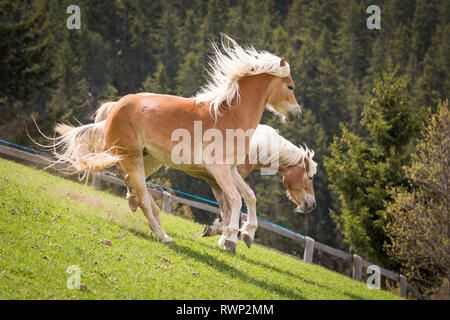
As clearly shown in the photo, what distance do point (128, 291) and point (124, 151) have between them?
8.99 ft

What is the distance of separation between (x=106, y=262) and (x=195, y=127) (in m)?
2.44

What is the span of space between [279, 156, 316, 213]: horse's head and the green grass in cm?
325

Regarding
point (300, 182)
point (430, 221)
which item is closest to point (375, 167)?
point (430, 221)

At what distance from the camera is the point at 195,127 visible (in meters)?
7.21

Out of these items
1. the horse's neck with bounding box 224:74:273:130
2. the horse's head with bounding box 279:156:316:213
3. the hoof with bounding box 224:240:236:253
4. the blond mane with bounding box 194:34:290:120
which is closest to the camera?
the horse's neck with bounding box 224:74:273:130

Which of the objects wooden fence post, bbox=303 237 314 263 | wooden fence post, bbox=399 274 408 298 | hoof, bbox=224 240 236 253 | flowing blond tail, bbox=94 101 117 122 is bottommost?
wooden fence post, bbox=399 274 408 298

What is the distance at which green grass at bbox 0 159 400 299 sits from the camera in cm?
515

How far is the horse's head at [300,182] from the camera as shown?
1149cm

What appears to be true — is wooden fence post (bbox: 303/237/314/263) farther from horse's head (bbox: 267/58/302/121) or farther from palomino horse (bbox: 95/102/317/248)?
horse's head (bbox: 267/58/302/121)

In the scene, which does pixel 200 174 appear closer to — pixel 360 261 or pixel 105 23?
pixel 360 261

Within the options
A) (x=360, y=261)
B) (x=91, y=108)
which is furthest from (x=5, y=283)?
(x=91, y=108)

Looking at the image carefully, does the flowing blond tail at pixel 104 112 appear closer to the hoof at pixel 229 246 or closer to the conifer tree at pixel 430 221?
the hoof at pixel 229 246

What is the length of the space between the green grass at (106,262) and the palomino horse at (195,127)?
25.6 inches

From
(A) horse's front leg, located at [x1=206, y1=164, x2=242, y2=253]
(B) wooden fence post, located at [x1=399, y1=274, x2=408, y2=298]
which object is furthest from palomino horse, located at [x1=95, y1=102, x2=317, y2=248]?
(B) wooden fence post, located at [x1=399, y1=274, x2=408, y2=298]
